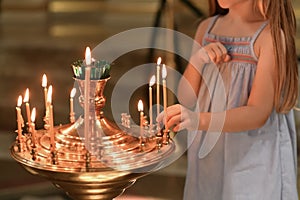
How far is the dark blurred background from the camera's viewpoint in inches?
110

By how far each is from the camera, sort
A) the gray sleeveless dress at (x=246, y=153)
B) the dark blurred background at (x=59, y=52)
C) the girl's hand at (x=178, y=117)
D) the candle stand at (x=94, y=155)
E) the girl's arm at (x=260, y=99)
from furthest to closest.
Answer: the dark blurred background at (x=59, y=52) → the gray sleeveless dress at (x=246, y=153) → the girl's arm at (x=260, y=99) → the girl's hand at (x=178, y=117) → the candle stand at (x=94, y=155)

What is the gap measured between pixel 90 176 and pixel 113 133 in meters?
0.09

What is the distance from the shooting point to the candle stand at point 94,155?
0.94m

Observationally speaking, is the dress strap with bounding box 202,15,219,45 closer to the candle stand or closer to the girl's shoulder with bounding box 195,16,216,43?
the girl's shoulder with bounding box 195,16,216,43

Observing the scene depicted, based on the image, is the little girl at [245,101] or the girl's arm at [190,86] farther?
the girl's arm at [190,86]

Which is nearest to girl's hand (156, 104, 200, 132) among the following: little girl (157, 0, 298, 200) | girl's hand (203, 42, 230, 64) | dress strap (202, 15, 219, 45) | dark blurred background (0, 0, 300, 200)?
little girl (157, 0, 298, 200)

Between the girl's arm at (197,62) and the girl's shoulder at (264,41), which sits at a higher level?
the girl's shoulder at (264,41)

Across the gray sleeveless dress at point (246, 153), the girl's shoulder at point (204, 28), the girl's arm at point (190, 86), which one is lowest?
the gray sleeveless dress at point (246, 153)

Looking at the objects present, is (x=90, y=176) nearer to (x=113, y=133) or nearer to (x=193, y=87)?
(x=113, y=133)

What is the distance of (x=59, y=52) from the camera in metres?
4.80

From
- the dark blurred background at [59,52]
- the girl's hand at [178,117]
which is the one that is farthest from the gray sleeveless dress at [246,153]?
the dark blurred background at [59,52]

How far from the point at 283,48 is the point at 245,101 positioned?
5.8 inches

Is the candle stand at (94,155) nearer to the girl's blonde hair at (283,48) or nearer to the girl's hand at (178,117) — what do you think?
the girl's hand at (178,117)

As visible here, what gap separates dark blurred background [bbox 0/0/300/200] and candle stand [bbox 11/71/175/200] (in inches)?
62.8
